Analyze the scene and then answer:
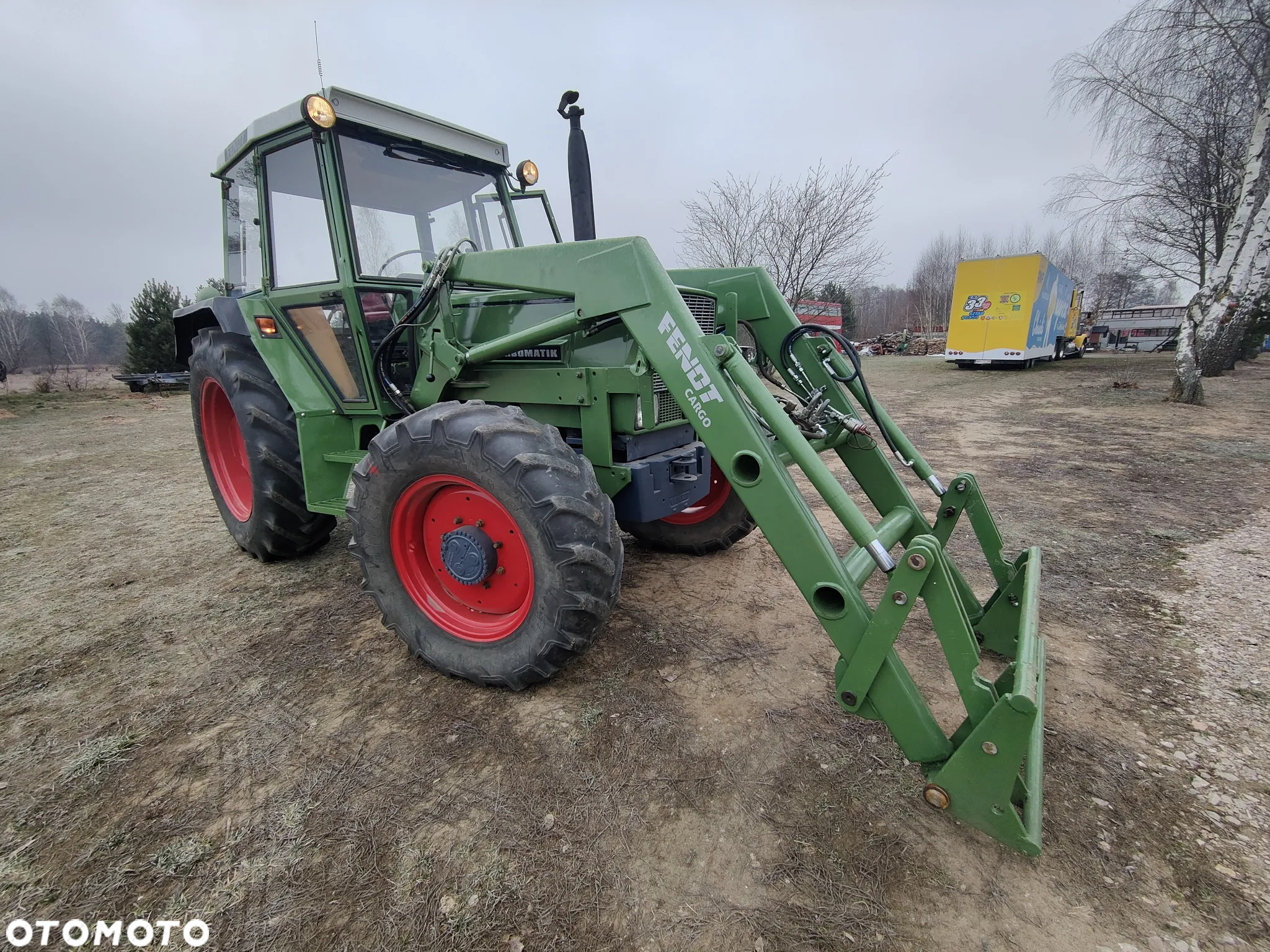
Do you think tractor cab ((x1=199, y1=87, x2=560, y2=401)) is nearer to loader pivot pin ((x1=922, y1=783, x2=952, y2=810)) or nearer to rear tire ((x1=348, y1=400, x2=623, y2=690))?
rear tire ((x1=348, y1=400, x2=623, y2=690))

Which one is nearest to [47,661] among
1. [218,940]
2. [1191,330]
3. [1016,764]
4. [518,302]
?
[218,940]

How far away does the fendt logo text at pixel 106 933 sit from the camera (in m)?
1.57

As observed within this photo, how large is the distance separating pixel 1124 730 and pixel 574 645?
2082 mm

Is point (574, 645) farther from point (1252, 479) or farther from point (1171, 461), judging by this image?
point (1171, 461)

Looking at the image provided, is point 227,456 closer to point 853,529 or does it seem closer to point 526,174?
point 526,174

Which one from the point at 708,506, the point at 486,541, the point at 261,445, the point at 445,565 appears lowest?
the point at 708,506

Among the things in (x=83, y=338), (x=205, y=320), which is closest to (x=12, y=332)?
(x=83, y=338)

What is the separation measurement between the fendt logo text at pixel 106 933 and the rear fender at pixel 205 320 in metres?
3.15

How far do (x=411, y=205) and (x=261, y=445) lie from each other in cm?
163

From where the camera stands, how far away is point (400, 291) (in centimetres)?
329

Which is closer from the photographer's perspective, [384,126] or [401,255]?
[384,126]

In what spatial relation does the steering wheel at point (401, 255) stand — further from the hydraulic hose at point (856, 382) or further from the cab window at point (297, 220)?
the hydraulic hose at point (856, 382)

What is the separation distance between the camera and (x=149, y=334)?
17.2m

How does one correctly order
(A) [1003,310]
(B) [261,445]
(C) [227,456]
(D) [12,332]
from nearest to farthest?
(B) [261,445]
(C) [227,456]
(A) [1003,310]
(D) [12,332]
